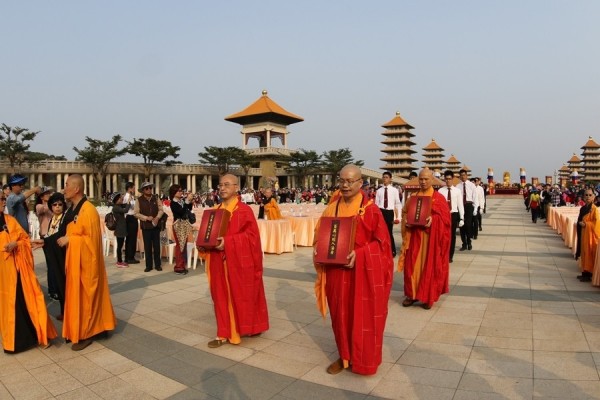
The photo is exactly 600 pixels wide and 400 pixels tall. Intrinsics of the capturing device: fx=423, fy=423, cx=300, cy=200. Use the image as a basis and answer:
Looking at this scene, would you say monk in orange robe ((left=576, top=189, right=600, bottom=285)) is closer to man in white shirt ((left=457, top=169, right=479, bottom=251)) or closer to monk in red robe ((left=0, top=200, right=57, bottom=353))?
man in white shirt ((left=457, top=169, right=479, bottom=251))

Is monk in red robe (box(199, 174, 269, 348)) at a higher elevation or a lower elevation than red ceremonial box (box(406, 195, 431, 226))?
lower

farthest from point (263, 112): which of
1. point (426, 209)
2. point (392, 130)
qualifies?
point (426, 209)

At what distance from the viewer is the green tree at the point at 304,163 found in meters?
57.4

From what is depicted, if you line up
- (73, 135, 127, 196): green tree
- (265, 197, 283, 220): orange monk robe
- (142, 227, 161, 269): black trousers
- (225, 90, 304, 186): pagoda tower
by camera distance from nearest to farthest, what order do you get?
(142, 227, 161, 269): black trousers, (265, 197, 283, 220): orange monk robe, (73, 135, 127, 196): green tree, (225, 90, 304, 186): pagoda tower

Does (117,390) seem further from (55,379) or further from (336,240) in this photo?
(336,240)

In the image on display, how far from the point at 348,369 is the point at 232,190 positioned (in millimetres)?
1960

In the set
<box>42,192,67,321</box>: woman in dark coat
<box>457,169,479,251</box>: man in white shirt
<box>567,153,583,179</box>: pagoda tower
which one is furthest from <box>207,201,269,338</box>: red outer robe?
<box>567,153,583,179</box>: pagoda tower

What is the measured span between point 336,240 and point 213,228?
Result: 1.35 meters

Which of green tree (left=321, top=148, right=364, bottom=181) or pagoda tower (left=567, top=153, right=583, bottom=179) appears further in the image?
pagoda tower (left=567, top=153, right=583, bottom=179)

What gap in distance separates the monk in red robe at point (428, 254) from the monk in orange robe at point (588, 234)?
2.71 meters

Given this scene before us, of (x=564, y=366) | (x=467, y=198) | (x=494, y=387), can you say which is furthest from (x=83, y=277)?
(x=467, y=198)

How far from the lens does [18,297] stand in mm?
3885

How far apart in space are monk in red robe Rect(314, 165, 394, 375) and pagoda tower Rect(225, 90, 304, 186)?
55082mm

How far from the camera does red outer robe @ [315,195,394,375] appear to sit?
325 cm
